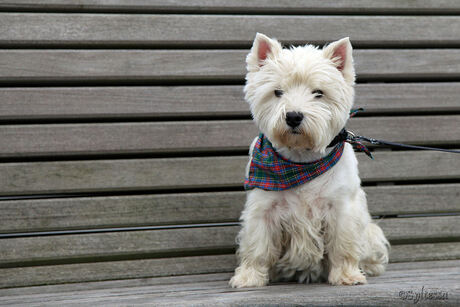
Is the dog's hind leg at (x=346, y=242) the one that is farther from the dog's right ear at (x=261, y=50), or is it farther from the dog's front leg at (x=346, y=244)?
the dog's right ear at (x=261, y=50)

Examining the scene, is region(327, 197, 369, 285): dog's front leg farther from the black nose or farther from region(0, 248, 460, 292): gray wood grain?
the black nose

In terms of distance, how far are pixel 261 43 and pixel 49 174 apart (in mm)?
1270

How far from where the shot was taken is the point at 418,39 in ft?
9.38

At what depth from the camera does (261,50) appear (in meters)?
2.20

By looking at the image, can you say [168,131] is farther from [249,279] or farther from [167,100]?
[249,279]

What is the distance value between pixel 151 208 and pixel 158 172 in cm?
19

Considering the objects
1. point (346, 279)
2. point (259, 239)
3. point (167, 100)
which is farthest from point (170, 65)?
point (346, 279)

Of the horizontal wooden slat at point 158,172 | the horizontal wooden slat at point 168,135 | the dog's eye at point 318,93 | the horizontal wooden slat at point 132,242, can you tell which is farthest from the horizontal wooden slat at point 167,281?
the dog's eye at point 318,93

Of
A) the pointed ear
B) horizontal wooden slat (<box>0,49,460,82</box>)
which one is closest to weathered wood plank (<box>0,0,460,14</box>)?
horizontal wooden slat (<box>0,49,460,82</box>)

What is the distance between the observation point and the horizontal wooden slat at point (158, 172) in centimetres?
257

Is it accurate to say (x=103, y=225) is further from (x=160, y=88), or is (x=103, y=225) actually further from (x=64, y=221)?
(x=160, y=88)

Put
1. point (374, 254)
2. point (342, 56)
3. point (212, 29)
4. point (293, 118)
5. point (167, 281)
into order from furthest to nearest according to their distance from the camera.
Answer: point (212, 29) → point (167, 281) → point (374, 254) → point (342, 56) → point (293, 118)

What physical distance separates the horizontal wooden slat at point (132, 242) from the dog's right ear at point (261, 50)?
3.15 ft

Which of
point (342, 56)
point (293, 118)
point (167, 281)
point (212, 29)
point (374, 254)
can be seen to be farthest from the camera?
point (212, 29)
